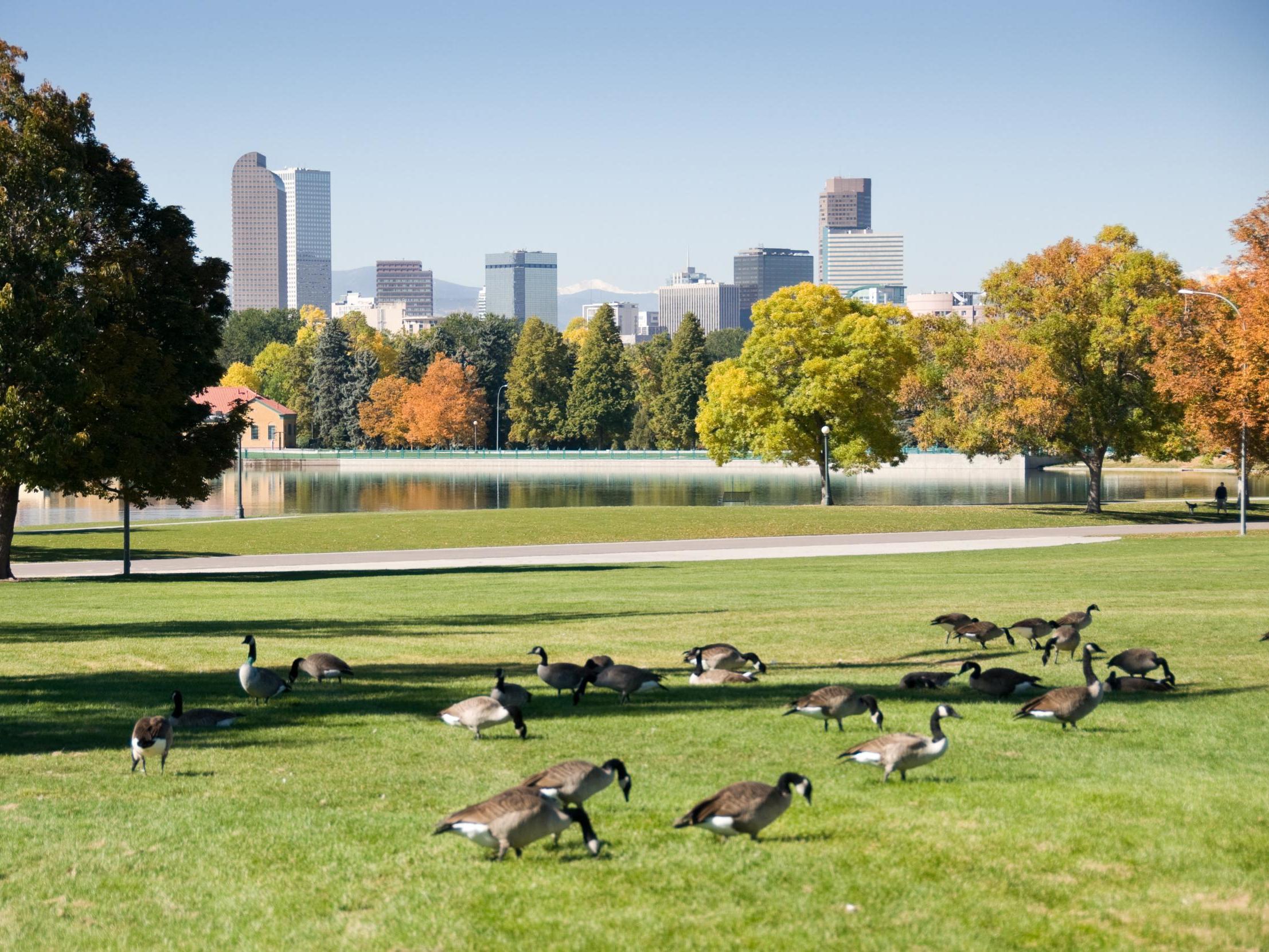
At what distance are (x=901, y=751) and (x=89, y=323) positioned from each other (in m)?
29.5

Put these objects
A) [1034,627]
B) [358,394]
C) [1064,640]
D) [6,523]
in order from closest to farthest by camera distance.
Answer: [1064,640]
[1034,627]
[6,523]
[358,394]

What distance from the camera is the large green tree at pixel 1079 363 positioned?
61.7m

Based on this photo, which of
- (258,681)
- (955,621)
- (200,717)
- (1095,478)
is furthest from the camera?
(1095,478)

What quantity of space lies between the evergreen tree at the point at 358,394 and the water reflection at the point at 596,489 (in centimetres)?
1337

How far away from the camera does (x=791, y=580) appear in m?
32.3

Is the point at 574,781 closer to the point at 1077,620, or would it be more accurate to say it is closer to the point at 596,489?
the point at 1077,620

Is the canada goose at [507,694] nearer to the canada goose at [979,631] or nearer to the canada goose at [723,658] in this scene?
the canada goose at [723,658]

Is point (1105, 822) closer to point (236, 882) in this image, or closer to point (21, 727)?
point (236, 882)

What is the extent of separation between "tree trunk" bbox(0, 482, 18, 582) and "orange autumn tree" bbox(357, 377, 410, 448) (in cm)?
11910

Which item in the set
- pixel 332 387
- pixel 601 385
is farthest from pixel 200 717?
pixel 332 387

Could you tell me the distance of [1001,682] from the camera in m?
13.4

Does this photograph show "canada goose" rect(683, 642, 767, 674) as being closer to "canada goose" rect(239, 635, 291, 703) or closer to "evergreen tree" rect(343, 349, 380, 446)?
"canada goose" rect(239, 635, 291, 703)

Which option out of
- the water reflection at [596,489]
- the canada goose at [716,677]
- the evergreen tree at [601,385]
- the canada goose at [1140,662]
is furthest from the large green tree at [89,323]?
the evergreen tree at [601,385]

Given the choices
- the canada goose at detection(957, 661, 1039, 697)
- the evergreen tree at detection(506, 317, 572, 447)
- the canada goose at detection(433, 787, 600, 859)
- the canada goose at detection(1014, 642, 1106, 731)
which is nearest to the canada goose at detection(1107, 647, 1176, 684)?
the canada goose at detection(957, 661, 1039, 697)
